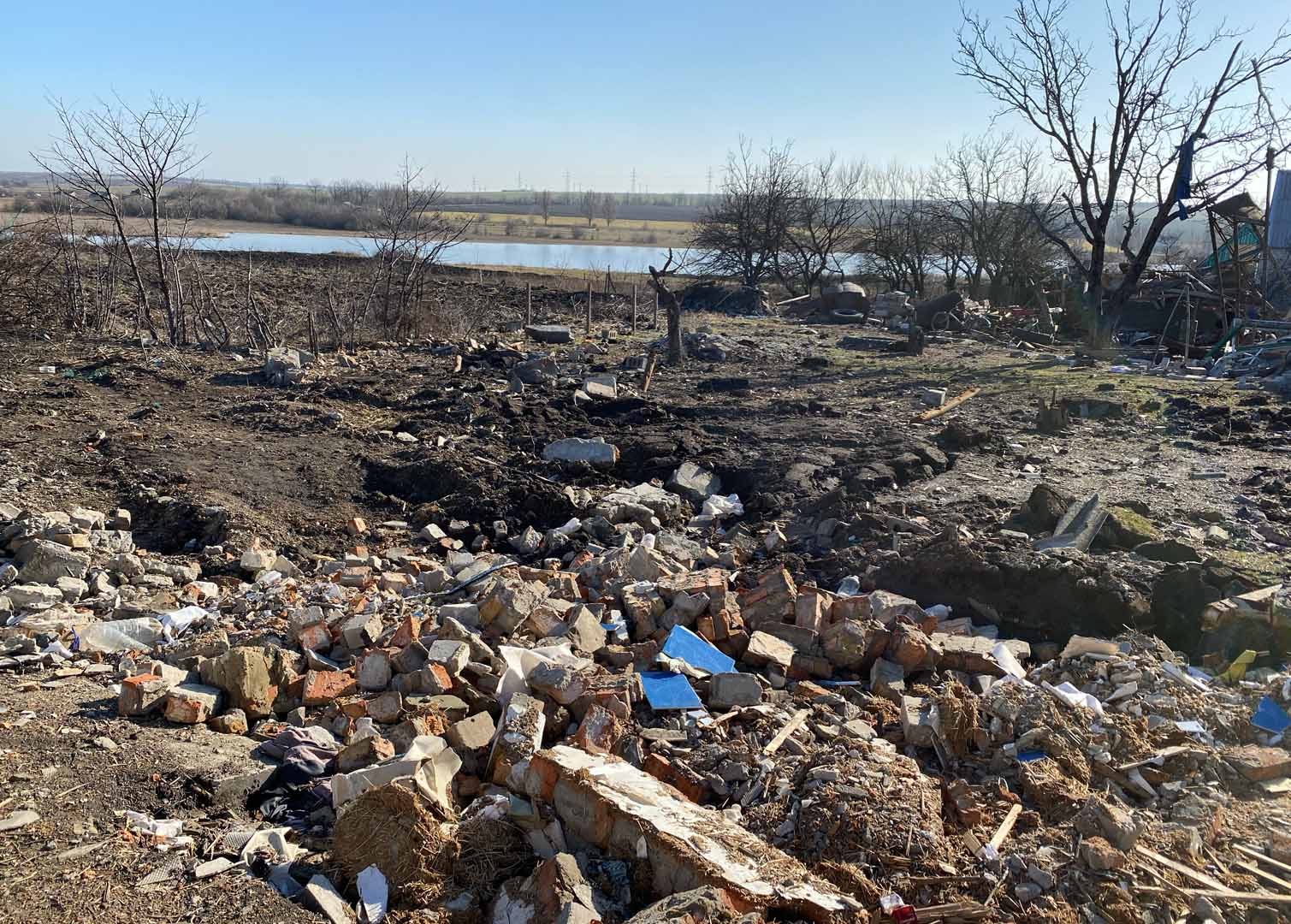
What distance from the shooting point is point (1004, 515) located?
704 centimetres

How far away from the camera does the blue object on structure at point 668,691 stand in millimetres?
4125

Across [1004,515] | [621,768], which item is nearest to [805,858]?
[621,768]

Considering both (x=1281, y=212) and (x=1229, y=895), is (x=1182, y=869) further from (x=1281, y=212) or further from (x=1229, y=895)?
(x=1281, y=212)

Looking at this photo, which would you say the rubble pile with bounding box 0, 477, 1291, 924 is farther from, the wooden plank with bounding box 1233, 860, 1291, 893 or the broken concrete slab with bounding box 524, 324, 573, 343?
the broken concrete slab with bounding box 524, 324, 573, 343

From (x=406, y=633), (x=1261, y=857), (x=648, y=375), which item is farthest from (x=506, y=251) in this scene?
(x=1261, y=857)

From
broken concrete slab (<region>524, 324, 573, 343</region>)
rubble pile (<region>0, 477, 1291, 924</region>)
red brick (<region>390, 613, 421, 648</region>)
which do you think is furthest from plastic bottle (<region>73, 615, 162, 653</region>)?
broken concrete slab (<region>524, 324, 573, 343</region>)

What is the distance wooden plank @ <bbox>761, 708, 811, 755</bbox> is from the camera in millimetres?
3789

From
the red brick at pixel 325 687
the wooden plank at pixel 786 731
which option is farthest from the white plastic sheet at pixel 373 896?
the wooden plank at pixel 786 731

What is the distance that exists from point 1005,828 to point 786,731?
3.14 feet

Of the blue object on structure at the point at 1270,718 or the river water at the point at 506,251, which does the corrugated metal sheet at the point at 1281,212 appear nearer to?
the river water at the point at 506,251

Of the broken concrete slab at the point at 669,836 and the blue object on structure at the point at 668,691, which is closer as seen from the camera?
the broken concrete slab at the point at 669,836

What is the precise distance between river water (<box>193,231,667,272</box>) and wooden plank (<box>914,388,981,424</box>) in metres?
29.4

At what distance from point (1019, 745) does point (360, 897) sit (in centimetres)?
277

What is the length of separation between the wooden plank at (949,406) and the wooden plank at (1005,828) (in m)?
7.78
